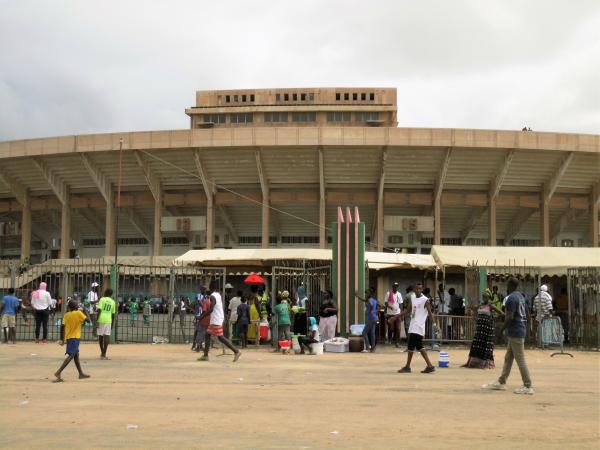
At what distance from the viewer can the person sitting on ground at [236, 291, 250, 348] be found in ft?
52.6

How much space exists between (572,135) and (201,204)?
19.3 m

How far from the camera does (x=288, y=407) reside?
7770 millimetres

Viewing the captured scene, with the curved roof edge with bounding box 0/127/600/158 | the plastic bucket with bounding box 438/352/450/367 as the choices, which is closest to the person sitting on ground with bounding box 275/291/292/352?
the plastic bucket with bounding box 438/352/450/367

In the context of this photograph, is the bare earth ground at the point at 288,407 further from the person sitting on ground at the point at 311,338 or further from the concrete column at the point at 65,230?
the concrete column at the point at 65,230

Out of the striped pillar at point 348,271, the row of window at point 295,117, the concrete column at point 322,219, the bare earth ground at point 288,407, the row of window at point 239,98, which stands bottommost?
the bare earth ground at point 288,407

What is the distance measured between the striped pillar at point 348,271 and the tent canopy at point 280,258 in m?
2.18

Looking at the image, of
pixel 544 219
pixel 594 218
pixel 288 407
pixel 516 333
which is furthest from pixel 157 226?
pixel 288 407

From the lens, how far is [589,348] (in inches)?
632

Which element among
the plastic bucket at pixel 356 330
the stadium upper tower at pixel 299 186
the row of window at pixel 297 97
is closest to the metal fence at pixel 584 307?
the plastic bucket at pixel 356 330

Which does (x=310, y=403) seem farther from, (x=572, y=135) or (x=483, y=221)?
(x=483, y=221)

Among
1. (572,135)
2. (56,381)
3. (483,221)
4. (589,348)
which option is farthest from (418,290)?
(483,221)

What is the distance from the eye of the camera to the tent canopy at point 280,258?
68.6 ft

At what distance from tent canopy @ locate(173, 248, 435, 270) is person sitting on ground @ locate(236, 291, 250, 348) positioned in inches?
199

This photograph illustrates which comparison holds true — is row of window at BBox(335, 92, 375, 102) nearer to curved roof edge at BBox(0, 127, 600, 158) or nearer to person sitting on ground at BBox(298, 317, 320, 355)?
curved roof edge at BBox(0, 127, 600, 158)
